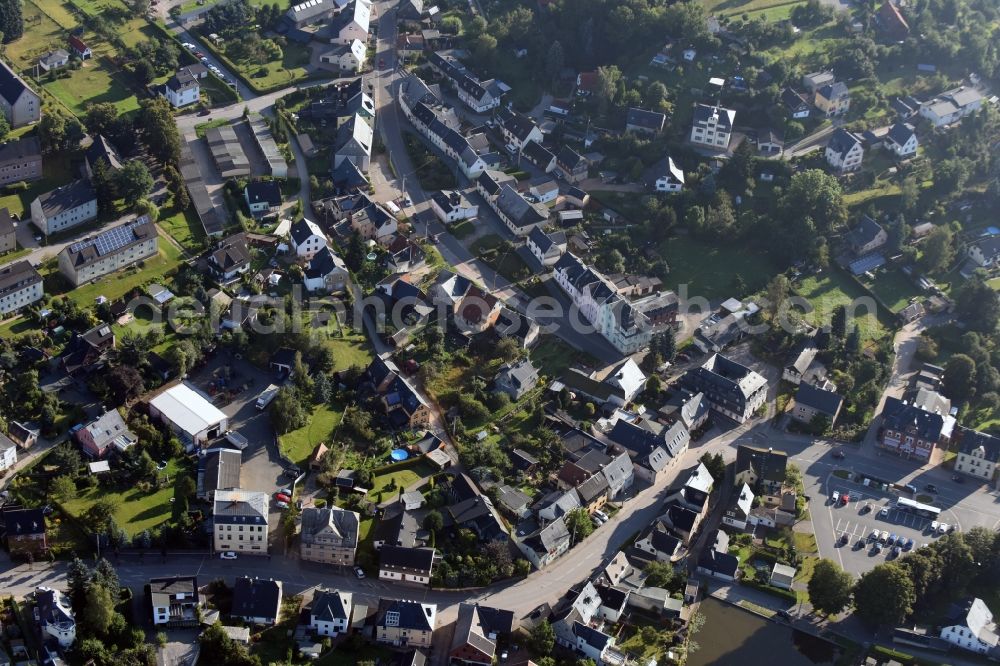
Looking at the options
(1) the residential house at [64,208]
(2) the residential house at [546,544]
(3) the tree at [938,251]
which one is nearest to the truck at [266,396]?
(2) the residential house at [546,544]

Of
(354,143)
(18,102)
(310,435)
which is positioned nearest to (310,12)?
(354,143)

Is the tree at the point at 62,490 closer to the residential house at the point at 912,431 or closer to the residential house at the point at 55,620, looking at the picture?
the residential house at the point at 55,620

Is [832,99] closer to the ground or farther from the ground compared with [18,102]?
closer to the ground

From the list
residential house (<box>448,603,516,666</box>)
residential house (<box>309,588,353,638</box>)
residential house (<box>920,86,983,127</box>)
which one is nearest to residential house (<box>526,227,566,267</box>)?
residential house (<box>448,603,516,666</box>)

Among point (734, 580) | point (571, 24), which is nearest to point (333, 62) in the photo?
point (571, 24)

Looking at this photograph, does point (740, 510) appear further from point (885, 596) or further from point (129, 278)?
point (129, 278)
